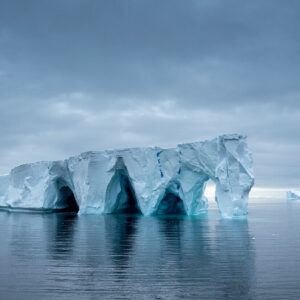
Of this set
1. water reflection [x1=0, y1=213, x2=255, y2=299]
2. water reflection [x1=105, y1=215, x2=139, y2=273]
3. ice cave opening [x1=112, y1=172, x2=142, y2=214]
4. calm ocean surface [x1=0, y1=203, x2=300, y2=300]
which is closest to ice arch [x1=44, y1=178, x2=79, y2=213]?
ice cave opening [x1=112, y1=172, x2=142, y2=214]

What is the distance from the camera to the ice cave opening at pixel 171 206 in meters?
31.3

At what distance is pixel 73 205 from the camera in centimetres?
3944

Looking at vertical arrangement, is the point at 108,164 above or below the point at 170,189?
above

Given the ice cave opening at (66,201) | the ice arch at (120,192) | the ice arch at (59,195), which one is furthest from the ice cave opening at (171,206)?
the ice cave opening at (66,201)

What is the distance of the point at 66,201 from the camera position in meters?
37.2

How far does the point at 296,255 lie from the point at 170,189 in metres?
17.5

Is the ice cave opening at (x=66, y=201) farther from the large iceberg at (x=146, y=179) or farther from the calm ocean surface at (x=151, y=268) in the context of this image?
the calm ocean surface at (x=151, y=268)

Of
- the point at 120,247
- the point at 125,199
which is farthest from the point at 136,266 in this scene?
the point at 125,199

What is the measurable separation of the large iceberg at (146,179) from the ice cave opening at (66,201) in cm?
20

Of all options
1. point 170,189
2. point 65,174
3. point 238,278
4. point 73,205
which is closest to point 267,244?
point 238,278

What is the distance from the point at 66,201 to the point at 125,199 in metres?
7.28

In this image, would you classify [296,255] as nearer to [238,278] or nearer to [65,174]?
[238,278]

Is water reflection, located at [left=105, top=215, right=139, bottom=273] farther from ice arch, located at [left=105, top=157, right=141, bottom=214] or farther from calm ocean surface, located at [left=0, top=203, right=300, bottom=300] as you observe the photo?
ice arch, located at [left=105, top=157, right=141, bottom=214]

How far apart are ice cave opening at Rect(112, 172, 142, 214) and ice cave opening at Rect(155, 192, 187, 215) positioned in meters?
2.40
